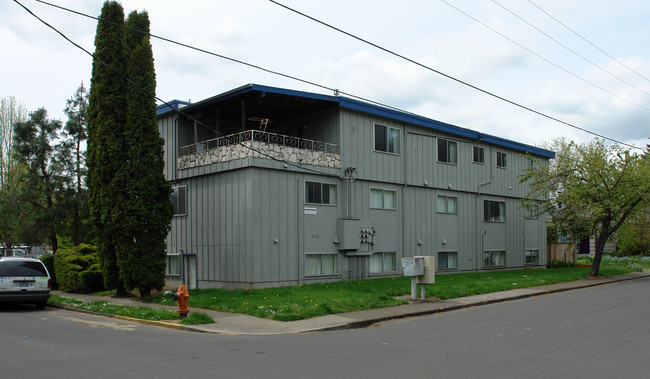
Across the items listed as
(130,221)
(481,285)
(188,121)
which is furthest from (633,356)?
(188,121)

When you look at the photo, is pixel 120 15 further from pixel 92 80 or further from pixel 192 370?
pixel 192 370

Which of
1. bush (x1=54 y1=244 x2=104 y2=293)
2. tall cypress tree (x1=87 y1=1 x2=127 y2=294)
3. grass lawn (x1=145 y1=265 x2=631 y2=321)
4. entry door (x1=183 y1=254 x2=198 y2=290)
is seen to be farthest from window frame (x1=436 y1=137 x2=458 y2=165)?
bush (x1=54 y1=244 x2=104 y2=293)

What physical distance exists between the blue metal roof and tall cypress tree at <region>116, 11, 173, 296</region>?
3.62 metres

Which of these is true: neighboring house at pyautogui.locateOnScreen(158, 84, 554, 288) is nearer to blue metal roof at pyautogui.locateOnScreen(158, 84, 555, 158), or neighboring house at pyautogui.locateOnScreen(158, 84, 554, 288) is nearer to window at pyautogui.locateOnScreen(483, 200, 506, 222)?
blue metal roof at pyautogui.locateOnScreen(158, 84, 555, 158)

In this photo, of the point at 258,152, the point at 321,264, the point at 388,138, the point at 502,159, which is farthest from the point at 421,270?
the point at 502,159

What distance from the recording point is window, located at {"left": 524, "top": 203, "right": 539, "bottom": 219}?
3073 centimetres

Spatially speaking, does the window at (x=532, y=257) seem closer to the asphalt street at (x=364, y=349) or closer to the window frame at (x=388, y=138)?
the window frame at (x=388, y=138)

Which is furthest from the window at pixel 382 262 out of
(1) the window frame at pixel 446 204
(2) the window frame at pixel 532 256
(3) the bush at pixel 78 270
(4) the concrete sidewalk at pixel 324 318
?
(2) the window frame at pixel 532 256

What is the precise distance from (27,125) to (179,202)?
453 inches

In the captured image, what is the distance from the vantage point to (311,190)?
22391 millimetres

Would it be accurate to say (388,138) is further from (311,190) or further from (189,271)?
(189,271)

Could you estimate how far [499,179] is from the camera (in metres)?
32.2

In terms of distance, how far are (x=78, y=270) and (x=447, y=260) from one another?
17.8 meters

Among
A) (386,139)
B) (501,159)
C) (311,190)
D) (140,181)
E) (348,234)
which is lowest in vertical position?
(348,234)
